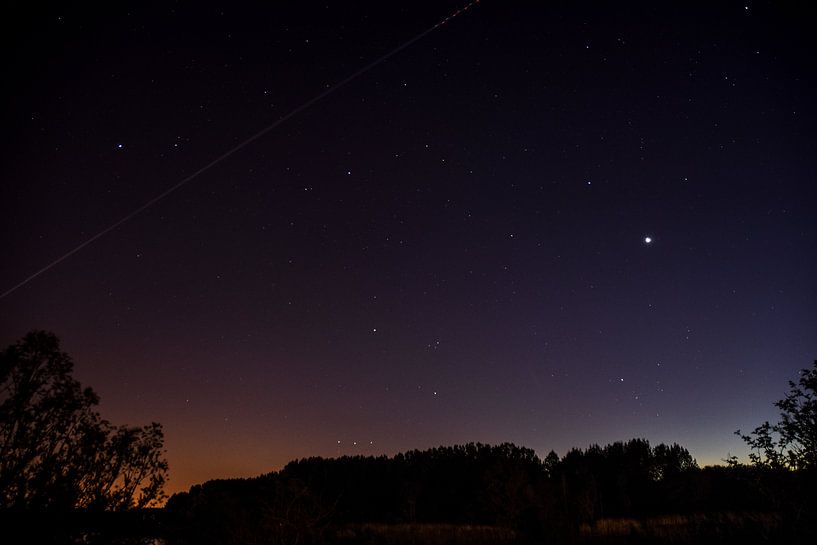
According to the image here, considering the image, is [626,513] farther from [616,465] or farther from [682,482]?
[616,465]

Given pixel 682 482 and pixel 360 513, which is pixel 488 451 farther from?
pixel 682 482

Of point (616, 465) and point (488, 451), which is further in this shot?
point (488, 451)

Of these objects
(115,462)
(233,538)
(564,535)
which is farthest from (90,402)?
(564,535)

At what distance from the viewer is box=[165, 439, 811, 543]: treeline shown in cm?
1210

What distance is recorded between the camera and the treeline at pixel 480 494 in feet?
39.7

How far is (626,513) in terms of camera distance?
6009 cm

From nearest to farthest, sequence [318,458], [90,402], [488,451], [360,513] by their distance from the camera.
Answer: [90,402], [360,513], [488,451], [318,458]

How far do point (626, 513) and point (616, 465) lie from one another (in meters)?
22.0

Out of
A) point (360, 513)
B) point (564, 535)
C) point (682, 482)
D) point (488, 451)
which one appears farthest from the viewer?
point (488, 451)

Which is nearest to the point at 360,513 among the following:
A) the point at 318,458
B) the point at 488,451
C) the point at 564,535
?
the point at 488,451

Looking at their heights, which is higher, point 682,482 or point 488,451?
point 488,451

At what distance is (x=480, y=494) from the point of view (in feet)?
166

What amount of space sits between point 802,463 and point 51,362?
12.6 metres

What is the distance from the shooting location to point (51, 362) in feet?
25.1
